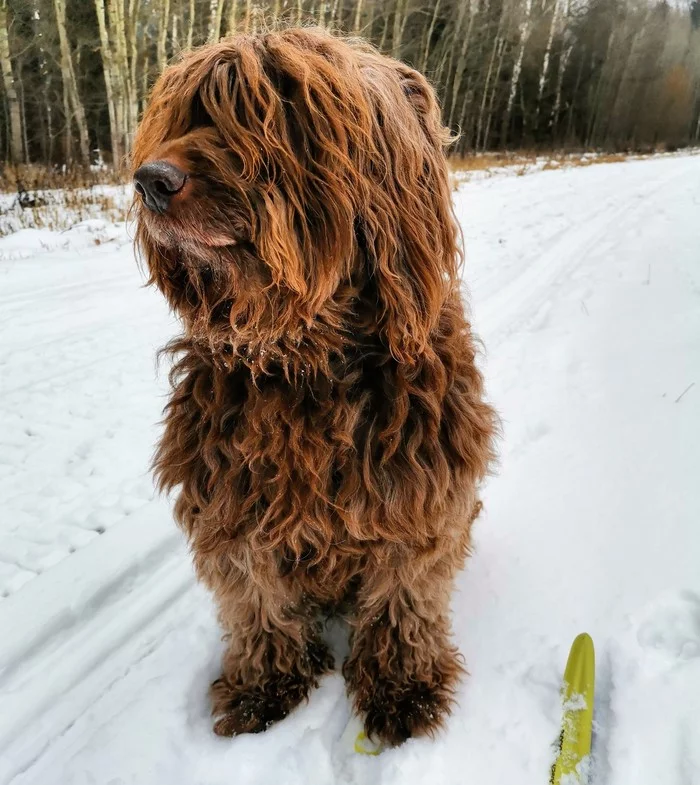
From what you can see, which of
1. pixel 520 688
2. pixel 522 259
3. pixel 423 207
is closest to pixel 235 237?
pixel 423 207

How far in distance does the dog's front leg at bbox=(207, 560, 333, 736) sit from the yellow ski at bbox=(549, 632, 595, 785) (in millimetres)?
869

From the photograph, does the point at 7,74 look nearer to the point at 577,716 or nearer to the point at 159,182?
the point at 159,182

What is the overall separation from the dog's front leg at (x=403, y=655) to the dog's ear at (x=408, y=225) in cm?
85

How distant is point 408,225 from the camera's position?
58.4 inches

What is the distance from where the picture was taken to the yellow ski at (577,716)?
166 centimetres

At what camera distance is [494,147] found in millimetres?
33031

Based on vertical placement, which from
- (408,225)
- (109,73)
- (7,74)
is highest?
(109,73)

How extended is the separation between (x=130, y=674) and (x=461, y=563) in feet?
4.36

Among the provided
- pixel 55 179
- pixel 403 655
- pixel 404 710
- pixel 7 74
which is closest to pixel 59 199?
pixel 55 179

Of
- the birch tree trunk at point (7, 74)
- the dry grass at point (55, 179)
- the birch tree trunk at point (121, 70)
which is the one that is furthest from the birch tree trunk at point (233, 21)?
the birch tree trunk at point (7, 74)

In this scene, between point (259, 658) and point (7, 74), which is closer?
point (259, 658)

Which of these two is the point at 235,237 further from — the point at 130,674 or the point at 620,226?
the point at 620,226

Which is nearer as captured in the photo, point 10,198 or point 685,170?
point 10,198

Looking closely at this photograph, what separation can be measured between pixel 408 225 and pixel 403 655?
4.99 ft
